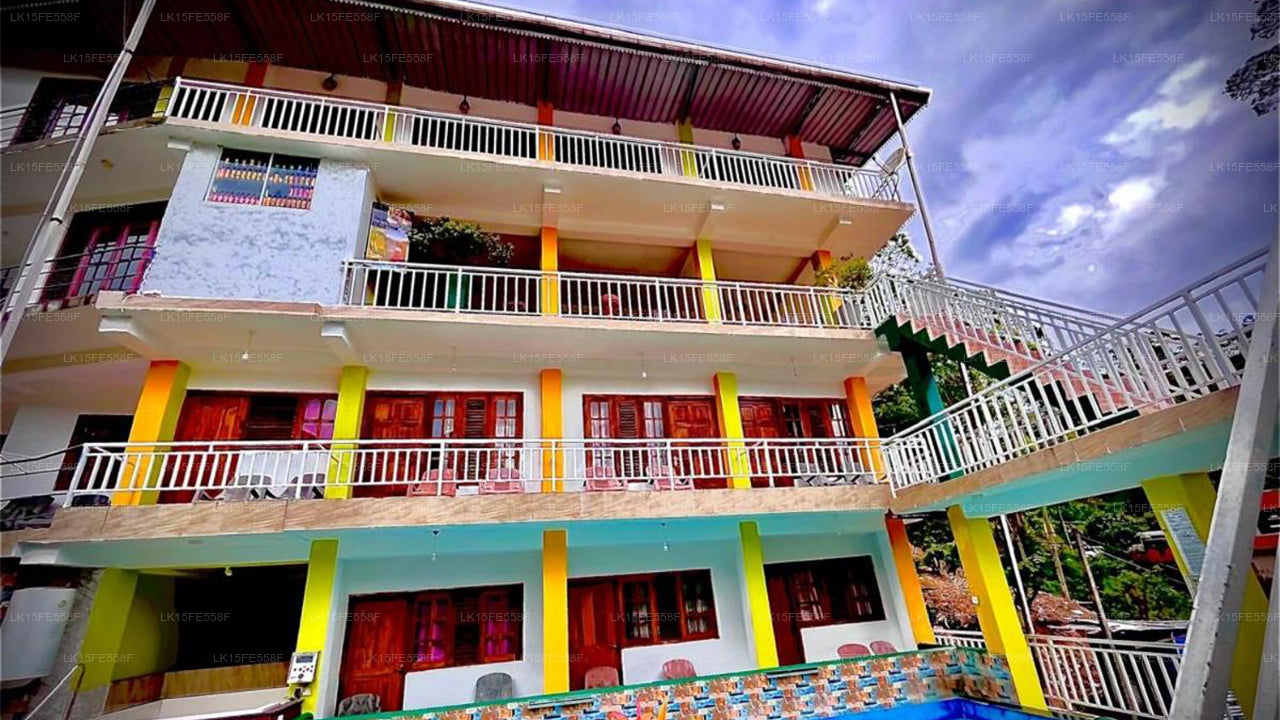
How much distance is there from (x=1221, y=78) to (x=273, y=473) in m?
12.5

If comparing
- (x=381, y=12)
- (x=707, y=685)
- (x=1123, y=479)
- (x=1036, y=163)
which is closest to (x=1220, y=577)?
(x=1123, y=479)

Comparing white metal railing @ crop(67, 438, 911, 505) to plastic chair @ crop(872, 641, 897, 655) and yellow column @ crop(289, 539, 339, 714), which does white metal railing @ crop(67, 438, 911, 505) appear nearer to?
yellow column @ crop(289, 539, 339, 714)

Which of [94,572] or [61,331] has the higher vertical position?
[61,331]

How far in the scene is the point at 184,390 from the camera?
739cm

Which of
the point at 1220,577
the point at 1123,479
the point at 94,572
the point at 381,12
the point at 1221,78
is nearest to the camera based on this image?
the point at 1220,577

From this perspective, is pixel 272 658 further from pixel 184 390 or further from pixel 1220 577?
pixel 1220 577

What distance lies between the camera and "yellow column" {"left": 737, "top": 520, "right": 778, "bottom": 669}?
7.08 m

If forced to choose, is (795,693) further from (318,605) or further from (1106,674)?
(318,605)

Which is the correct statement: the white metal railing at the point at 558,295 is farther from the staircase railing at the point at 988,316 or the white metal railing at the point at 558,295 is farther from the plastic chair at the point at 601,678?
the plastic chair at the point at 601,678

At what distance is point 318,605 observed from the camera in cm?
636

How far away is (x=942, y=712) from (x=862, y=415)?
4377mm

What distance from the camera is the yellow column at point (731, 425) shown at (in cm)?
800

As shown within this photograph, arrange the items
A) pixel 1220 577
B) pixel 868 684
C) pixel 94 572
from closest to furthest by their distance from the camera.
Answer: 1. pixel 1220 577
2. pixel 94 572
3. pixel 868 684

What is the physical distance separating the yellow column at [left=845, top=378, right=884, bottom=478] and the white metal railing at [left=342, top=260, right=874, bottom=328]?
121cm
